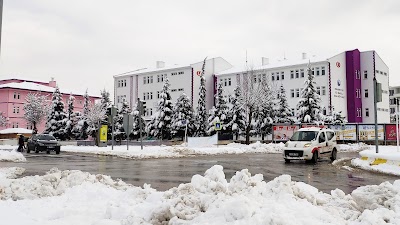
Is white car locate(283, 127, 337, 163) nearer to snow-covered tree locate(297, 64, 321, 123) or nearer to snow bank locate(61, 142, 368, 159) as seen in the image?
snow bank locate(61, 142, 368, 159)

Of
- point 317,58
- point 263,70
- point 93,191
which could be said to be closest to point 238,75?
point 263,70

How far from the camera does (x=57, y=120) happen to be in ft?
212

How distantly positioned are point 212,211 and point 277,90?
187ft

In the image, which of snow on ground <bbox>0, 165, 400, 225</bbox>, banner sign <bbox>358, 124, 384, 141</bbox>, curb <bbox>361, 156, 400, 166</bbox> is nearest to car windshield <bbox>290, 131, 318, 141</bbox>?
curb <bbox>361, 156, 400, 166</bbox>

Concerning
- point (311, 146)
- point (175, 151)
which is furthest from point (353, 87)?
point (311, 146)

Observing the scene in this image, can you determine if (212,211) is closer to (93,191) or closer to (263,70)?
(93,191)

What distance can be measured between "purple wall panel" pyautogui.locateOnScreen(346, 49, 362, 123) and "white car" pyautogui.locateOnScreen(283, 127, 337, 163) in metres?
40.7

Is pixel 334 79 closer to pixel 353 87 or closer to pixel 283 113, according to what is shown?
pixel 353 87

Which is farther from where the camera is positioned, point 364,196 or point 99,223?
point 364,196

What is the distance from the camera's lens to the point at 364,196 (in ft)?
22.3

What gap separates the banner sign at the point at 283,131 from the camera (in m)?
44.0

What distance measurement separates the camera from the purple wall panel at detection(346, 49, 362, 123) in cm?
6069

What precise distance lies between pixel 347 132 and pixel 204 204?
41.1m

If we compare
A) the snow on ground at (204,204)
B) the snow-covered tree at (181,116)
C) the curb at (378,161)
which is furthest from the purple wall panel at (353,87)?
the snow on ground at (204,204)
